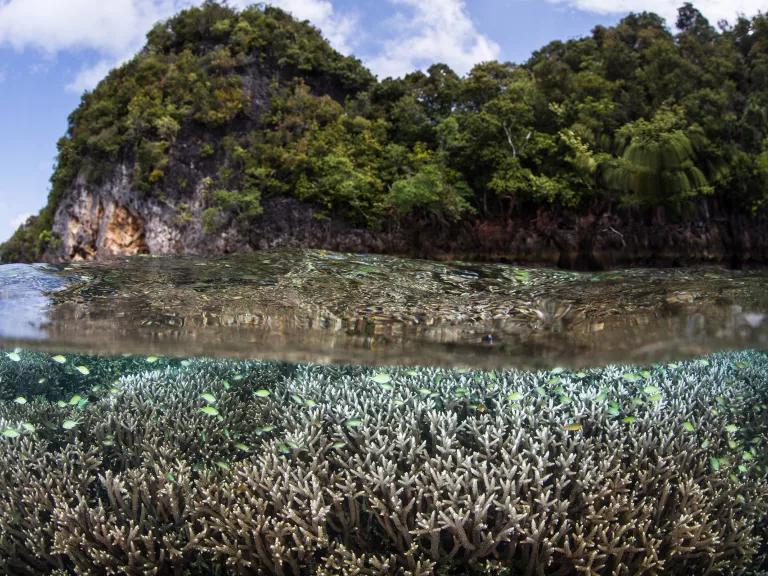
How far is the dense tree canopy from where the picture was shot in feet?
94.7

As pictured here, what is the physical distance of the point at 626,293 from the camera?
9.84 m

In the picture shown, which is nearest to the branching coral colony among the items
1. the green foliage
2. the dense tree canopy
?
the dense tree canopy

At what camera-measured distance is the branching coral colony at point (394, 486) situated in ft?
15.9

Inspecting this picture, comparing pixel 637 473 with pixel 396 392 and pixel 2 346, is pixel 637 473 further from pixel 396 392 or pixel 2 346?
pixel 2 346

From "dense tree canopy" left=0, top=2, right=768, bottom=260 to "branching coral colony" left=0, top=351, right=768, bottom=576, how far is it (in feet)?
72.4

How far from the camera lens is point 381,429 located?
5699 mm

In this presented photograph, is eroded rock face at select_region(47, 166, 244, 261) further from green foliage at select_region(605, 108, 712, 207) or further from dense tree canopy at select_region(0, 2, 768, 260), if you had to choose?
green foliage at select_region(605, 108, 712, 207)

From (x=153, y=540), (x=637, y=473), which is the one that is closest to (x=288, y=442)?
(x=153, y=540)

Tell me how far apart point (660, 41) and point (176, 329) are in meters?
35.3

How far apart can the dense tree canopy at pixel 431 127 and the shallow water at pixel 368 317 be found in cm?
1859

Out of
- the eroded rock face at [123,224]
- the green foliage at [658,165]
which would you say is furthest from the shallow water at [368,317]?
the eroded rock face at [123,224]

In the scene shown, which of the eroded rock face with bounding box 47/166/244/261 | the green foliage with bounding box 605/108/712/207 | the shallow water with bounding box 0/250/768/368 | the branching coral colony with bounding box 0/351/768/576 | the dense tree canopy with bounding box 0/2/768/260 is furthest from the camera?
the eroded rock face with bounding box 47/166/244/261

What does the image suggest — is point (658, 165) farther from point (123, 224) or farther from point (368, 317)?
point (123, 224)

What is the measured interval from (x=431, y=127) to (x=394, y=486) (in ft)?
98.4
